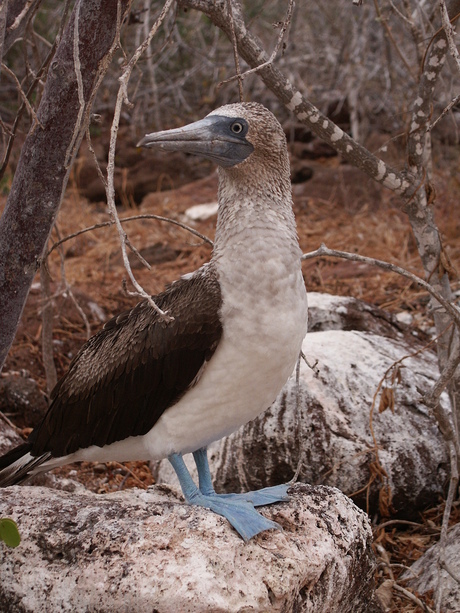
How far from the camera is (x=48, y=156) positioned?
2.37 m

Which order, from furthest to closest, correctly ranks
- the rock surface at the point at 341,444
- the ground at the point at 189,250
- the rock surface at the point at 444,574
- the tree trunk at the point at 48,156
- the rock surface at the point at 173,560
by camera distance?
the ground at the point at 189,250, the rock surface at the point at 341,444, the rock surface at the point at 444,574, the tree trunk at the point at 48,156, the rock surface at the point at 173,560

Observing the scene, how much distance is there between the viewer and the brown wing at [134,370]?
242cm

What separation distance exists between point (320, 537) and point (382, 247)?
4.20m

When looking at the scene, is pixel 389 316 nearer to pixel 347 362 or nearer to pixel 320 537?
→ pixel 347 362

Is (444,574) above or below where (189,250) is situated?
below

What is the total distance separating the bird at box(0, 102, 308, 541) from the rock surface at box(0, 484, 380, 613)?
0.11m

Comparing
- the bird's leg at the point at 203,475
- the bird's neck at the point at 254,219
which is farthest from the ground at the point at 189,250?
the bird's neck at the point at 254,219

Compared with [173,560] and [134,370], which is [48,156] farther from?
[173,560]

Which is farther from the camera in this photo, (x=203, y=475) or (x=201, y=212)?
(x=201, y=212)

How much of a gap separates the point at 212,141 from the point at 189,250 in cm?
422

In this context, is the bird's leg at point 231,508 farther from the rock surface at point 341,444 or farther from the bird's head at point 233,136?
the bird's head at point 233,136

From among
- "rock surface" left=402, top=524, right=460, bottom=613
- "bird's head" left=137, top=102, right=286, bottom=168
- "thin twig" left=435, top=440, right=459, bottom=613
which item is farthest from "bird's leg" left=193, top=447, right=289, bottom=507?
"bird's head" left=137, top=102, right=286, bottom=168

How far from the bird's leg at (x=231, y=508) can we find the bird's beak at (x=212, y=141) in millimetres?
986

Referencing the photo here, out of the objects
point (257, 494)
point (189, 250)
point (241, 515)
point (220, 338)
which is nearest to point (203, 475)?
point (257, 494)
